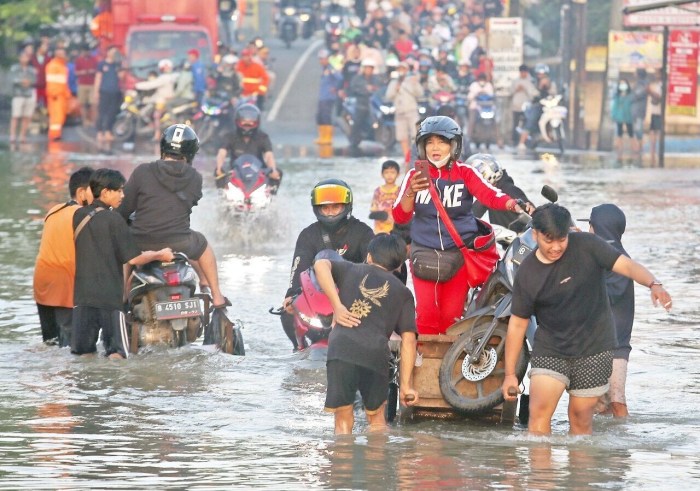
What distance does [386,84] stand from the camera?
3791cm

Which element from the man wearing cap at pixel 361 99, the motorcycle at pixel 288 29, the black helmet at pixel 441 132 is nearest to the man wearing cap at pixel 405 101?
the man wearing cap at pixel 361 99

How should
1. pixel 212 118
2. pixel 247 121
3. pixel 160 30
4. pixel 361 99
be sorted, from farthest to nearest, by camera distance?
pixel 160 30 → pixel 361 99 → pixel 212 118 → pixel 247 121

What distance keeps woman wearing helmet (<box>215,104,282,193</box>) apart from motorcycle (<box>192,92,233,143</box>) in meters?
14.7

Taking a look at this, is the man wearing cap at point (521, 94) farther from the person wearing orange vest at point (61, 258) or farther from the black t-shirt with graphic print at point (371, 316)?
the black t-shirt with graphic print at point (371, 316)

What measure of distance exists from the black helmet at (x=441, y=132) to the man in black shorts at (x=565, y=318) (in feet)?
4.25

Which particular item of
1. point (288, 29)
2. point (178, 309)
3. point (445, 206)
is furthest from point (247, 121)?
point (288, 29)

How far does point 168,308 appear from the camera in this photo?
1202 cm

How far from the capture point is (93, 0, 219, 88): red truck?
3766 cm

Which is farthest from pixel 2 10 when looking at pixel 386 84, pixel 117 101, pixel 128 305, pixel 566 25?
pixel 128 305

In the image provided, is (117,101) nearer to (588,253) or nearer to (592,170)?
(592,170)

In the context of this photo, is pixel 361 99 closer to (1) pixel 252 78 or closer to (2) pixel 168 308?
(1) pixel 252 78

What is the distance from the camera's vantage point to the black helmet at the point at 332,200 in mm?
11766

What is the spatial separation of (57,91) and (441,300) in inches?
1060

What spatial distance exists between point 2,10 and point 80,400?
30396 millimetres
